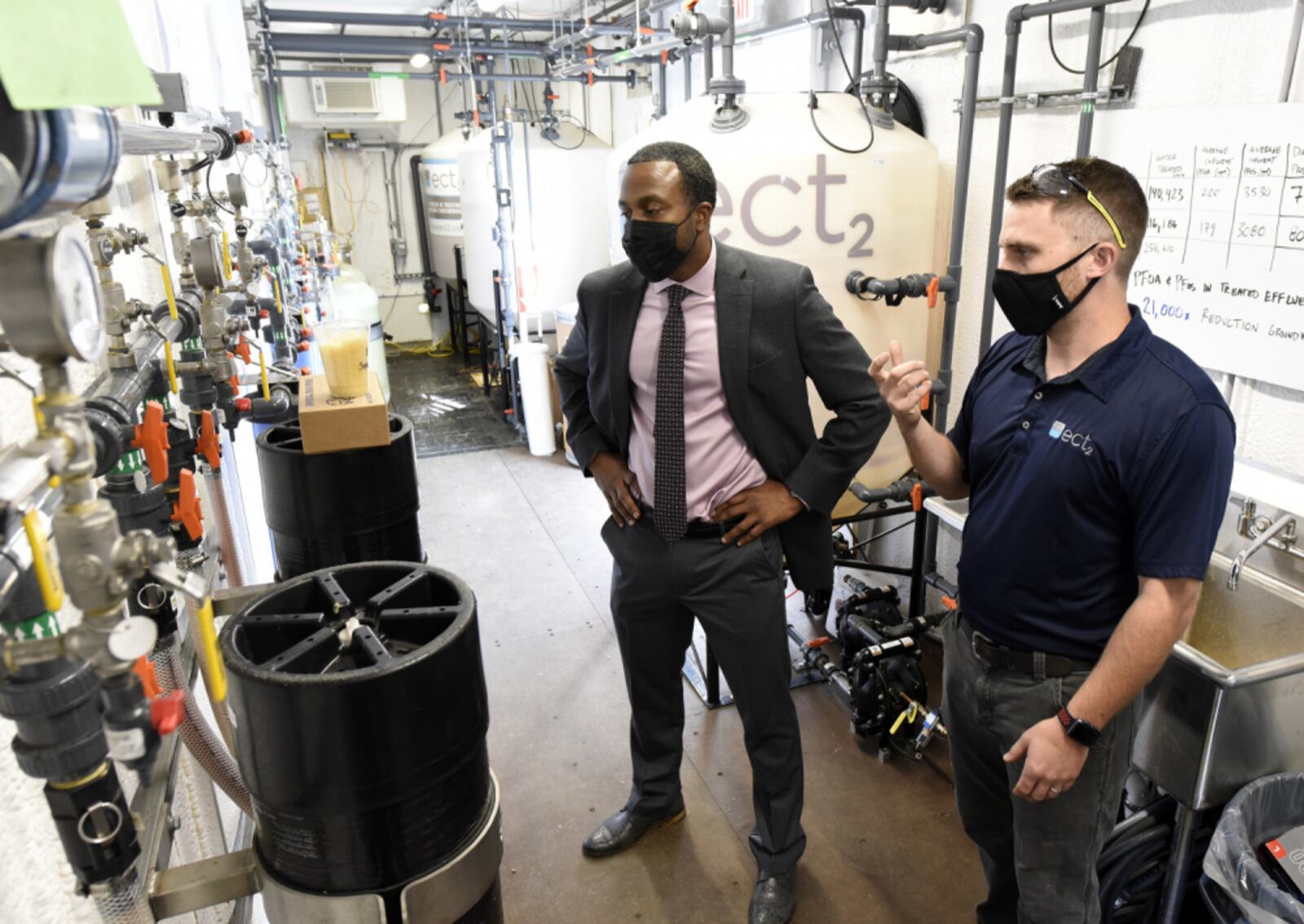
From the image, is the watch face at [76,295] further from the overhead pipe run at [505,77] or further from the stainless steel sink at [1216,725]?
the overhead pipe run at [505,77]

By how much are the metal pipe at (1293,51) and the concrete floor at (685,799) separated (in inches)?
70.9

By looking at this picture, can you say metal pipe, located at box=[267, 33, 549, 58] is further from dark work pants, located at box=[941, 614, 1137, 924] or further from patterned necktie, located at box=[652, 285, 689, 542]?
dark work pants, located at box=[941, 614, 1137, 924]

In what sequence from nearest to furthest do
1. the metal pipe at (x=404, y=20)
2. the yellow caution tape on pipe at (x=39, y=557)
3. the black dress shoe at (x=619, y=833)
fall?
the yellow caution tape on pipe at (x=39, y=557), the black dress shoe at (x=619, y=833), the metal pipe at (x=404, y=20)

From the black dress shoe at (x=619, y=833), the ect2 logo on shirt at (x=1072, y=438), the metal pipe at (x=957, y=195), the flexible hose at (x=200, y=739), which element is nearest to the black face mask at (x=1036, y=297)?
the ect2 logo on shirt at (x=1072, y=438)

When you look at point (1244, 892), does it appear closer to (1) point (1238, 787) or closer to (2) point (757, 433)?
(1) point (1238, 787)

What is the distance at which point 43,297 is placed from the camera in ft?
1.55

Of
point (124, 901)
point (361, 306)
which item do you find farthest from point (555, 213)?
point (124, 901)

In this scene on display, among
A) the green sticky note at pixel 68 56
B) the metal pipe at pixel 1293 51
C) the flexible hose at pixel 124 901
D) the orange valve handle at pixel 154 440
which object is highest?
the metal pipe at pixel 1293 51

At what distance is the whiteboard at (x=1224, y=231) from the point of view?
1.75 m

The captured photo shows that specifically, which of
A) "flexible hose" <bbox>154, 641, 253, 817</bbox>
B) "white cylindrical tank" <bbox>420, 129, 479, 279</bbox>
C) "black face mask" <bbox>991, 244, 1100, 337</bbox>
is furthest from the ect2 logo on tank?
"white cylindrical tank" <bbox>420, 129, 479, 279</bbox>

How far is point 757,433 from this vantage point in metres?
1.75

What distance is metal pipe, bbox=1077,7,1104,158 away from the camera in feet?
6.71

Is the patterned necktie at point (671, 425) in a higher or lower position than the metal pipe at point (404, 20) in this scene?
lower

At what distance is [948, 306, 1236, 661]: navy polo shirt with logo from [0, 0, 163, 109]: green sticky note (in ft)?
4.03
